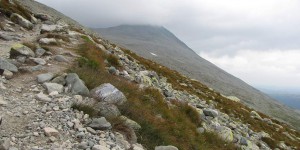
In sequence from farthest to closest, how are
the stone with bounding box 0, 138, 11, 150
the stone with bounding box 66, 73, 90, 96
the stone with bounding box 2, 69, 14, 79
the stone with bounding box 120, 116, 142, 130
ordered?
the stone with bounding box 2, 69, 14, 79, the stone with bounding box 66, 73, 90, 96, the stone with bounding box 120, 116, 142, 130, the stone with bounding box 0, 138, 11, 150

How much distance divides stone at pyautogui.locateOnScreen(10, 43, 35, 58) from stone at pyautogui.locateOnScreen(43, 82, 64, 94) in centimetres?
390

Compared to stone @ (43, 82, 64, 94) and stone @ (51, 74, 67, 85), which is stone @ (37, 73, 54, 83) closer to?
stone @ (51, 74, 67, 85)

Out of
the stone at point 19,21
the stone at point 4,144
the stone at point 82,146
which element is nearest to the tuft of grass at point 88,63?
the stone at point 82,146

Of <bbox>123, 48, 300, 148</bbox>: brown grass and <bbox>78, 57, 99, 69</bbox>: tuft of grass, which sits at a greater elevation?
<bbox>78, 57, 99, 69</bbox>: tuft of grass

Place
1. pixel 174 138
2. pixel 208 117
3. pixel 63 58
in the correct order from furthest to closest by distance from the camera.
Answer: pixel 208 117 < pixel 63 58 < pixel 174 138

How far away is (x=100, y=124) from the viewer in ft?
28.1

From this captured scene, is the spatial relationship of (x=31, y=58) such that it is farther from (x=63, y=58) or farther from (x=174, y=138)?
(x=174, y=138)

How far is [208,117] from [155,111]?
699 centimetres

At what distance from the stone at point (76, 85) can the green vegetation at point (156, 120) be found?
47cm

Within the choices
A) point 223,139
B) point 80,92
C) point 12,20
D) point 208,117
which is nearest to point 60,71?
point 80,92

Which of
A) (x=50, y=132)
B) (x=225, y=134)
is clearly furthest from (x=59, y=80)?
(x=225, y=134)

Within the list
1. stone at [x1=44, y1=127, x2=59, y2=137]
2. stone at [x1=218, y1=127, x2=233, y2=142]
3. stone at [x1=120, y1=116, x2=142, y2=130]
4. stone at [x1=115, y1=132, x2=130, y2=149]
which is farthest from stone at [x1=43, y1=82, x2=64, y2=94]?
stone at [x1=218, y1=127, x2=233, y2=142]

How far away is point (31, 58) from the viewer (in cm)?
1334

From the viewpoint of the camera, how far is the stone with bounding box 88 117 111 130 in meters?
8.48
